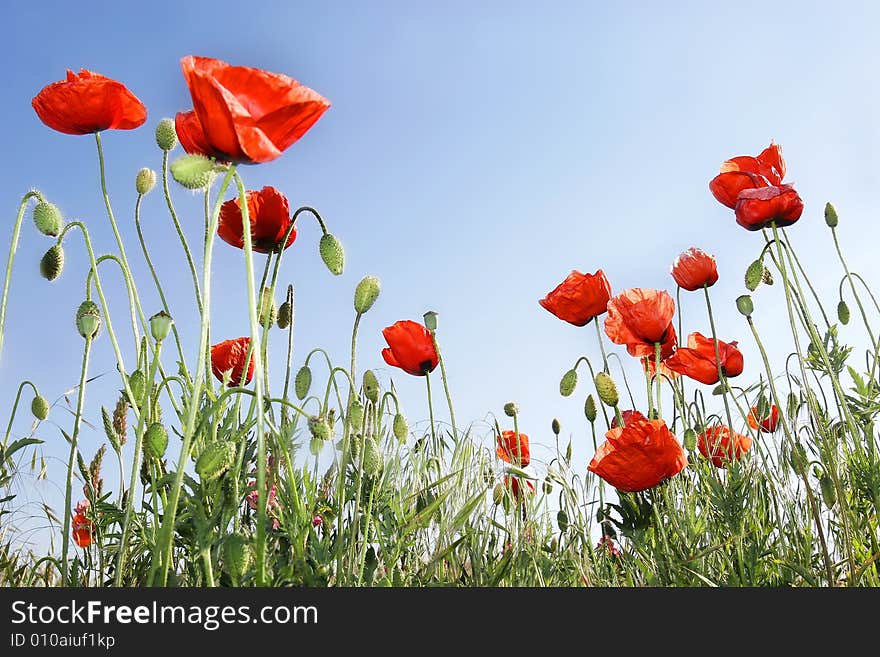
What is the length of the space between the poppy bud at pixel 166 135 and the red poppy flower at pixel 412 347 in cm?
77

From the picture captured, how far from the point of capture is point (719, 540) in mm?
2010

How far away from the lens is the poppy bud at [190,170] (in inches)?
37.5

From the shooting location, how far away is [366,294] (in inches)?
58.0

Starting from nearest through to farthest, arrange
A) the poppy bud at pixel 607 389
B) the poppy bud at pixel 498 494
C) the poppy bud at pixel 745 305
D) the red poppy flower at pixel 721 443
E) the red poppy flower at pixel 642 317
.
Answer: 1. the poppy bud at pixel 498 494
2. the poppy bud at pixel 607 389
3. the red poppy flower at pixel 642 317
4. the poppy bud at pixel 745 305
5. the red poppy flower at pixel 721 443

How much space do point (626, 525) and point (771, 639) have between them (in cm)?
91

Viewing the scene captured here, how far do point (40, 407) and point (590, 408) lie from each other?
1.58 metres

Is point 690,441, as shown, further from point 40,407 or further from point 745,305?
point 40,407

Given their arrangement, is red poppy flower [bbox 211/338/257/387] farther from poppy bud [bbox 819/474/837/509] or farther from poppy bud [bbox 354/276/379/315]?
poppy bud [bbox 819/474/837/509]

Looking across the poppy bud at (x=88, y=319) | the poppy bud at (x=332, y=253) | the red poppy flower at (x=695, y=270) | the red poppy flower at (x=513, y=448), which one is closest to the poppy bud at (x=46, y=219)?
the poppy bud at (x=88, y=319)

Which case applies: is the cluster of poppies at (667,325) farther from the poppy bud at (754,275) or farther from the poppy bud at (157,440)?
the poppy bud at (157,440)

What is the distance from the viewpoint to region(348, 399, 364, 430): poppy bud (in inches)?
55.0

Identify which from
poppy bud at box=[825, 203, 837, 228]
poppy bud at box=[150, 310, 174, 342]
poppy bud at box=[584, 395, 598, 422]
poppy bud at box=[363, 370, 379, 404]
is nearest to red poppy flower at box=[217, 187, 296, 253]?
poppy bud at box=[363, 370, 379, 404]

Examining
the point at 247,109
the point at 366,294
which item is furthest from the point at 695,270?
the point at 247,109

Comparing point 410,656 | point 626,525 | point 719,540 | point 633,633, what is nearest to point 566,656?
point 633,633
